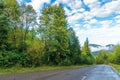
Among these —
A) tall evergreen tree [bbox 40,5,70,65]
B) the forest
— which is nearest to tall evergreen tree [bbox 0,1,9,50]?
the forest

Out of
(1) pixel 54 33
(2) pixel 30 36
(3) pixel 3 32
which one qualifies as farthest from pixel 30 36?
(3) pixel 3 32

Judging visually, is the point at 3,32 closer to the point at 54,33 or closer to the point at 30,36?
the point at 30,36

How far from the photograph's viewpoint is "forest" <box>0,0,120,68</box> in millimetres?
39062

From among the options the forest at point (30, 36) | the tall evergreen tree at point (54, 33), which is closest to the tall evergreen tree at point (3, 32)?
the forest at point (30, 36)

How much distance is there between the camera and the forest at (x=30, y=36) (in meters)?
39.1

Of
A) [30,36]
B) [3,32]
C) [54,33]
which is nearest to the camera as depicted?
[3,32]

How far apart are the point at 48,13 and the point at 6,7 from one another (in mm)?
14186

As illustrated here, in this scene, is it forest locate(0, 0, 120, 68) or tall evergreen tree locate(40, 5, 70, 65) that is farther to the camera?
tall evergreen tree locate(40, 5, 70, 65)

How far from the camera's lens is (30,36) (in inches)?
2069

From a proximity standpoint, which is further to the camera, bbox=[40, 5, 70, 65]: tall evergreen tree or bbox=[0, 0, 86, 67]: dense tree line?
bbox=[40, 5, 70, 65]: tall evergreen tree

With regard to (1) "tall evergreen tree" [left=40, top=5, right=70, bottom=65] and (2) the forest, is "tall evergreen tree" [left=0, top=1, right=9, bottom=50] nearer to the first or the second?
(2) the forest

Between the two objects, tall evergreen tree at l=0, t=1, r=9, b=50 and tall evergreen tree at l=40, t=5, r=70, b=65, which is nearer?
tall evergreen tree at l=0, t=1, r=9, b=50

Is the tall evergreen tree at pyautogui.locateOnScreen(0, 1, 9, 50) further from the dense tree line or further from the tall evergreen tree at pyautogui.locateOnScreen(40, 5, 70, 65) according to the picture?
the tall evergreen tree at pyautogui.locateOnScreen(40, 5, 70, 65)

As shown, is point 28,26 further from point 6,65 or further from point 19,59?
point 6,65
